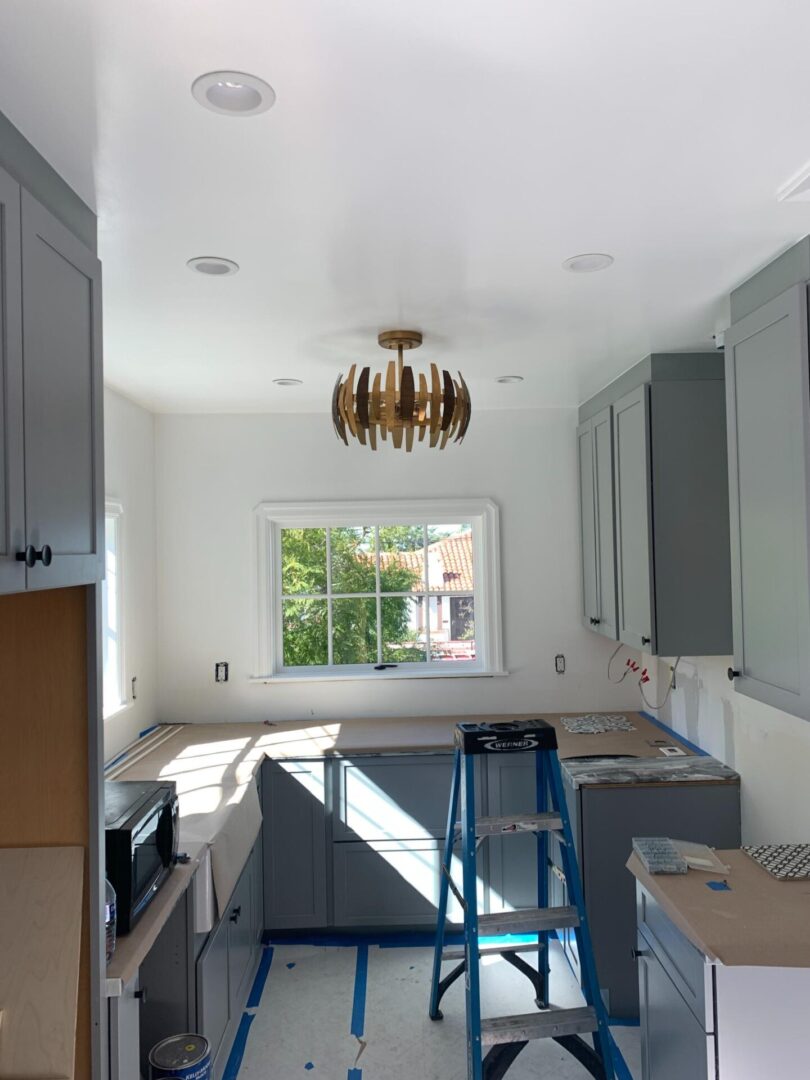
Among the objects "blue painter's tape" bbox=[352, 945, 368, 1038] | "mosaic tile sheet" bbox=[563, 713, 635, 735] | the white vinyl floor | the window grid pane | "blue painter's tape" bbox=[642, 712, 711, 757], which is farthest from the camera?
the window grid pane

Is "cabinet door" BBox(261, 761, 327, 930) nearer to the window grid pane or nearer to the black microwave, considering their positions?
the window grid pane

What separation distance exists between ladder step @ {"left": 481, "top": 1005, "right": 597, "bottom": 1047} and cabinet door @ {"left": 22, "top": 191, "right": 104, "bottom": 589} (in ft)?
6.49

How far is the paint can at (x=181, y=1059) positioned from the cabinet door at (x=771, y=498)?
1.83 m

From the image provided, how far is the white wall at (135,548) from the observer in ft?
12.4

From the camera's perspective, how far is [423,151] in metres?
1.61

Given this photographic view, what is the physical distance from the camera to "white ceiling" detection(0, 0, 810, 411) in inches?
48.5

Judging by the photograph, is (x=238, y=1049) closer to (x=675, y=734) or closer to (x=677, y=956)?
(x=677, y=956)

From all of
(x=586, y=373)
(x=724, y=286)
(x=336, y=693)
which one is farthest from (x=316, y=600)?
(x=724, y=286)

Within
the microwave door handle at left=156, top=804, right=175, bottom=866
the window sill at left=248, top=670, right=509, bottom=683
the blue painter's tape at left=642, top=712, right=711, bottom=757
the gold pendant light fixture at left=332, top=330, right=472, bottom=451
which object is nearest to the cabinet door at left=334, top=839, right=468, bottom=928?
the window sill at left=248, top=670, right=509, bottom=683

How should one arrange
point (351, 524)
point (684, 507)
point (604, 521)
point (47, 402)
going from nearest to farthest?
point (47, 402), point (684, 507), point (604, 521), point (351, 524)

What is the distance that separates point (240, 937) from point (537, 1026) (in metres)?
1.19

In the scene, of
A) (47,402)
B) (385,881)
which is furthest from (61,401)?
(385,881)

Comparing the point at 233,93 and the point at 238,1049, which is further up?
the point at 233,93

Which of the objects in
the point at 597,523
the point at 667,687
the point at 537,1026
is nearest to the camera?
the point at 537,1026
